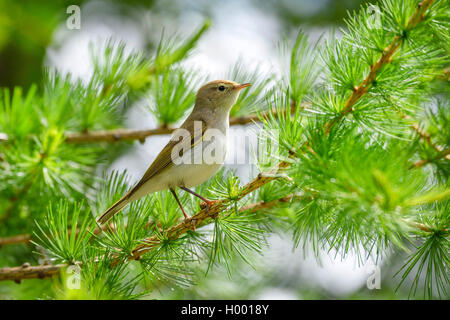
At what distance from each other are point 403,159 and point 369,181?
0.81ft

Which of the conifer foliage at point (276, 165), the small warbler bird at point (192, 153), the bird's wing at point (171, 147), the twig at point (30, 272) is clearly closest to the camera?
the conifer foliage at point (276, 165)

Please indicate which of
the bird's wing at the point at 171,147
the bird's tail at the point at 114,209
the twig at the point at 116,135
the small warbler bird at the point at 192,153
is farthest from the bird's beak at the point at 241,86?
the bird's tail at the point at 114,209

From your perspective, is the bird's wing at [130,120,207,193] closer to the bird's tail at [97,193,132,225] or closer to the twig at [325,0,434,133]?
the bird's tail at [97,193,132,225]

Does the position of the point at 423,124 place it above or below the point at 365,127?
above

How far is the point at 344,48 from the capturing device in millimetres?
2176

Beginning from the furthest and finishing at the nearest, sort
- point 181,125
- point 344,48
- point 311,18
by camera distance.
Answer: point 311,18
point 181,125
point 344,48

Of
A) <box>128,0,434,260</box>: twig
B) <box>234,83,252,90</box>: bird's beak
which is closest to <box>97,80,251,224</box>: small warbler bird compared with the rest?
<box>234,83,252,90</box>: bird's beak

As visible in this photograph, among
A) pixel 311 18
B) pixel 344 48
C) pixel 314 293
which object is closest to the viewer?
pixel 344 48

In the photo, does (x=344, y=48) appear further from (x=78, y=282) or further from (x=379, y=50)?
(x=78, y=282)

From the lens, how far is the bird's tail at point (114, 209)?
263 cm

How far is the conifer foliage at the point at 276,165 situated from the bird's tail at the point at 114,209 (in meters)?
0.08

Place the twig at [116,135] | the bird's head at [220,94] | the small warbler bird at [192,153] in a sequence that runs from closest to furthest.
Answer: the small warbler bird at [192,153]
the twig at [116,135]
the bird's head at [220,94]

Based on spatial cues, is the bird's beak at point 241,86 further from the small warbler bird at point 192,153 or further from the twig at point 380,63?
the twig at point 380,63

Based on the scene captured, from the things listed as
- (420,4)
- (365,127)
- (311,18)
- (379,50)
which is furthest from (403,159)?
(311,18)
